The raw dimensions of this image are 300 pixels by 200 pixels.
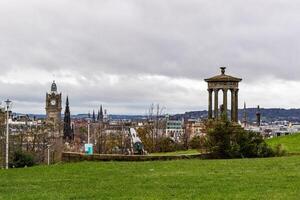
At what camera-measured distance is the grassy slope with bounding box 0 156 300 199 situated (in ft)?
40.4

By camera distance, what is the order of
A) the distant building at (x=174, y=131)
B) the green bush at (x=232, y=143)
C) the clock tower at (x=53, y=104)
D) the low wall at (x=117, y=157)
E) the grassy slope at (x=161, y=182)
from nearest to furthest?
the grassy slope at (x=161, y=182) → the low wall at (x=117, y=157) → the green bush at (x=232, y=143) → the distant building at (x=174, y=131) → the clock tower at (x=53, y=104)

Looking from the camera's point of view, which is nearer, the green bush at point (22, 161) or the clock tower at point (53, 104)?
the green bush at point (22, 161)

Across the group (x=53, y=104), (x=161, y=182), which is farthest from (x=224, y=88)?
(x=53, y=104)

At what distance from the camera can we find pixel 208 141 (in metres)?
26.2

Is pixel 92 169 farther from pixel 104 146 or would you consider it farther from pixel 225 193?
pixel 104 146

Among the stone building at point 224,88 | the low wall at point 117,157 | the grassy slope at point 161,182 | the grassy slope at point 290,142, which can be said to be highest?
the stone building at point 224,88

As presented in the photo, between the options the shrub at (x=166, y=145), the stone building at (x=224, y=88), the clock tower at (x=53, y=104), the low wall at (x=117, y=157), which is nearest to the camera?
the low wall at (x=117, y=157)

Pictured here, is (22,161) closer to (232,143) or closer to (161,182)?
(232,143)

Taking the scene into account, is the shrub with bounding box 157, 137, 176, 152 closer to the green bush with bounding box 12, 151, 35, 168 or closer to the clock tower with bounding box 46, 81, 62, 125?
the green bush with bounding box 12, 151, 35, 168

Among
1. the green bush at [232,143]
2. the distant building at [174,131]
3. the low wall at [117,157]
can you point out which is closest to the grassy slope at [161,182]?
the low wall at [117,157]

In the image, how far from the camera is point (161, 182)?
569 inches

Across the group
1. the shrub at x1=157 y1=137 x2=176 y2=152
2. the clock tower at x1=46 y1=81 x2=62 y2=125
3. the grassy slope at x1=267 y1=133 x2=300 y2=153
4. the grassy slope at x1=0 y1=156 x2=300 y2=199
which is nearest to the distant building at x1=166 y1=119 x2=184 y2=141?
the shrub at x1=157 y1=137 x2=176 y2=152

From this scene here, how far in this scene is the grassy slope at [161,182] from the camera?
12.3 metres

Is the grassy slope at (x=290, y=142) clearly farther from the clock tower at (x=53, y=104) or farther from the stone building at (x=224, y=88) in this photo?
the clock tower at (x=53, y=104)
